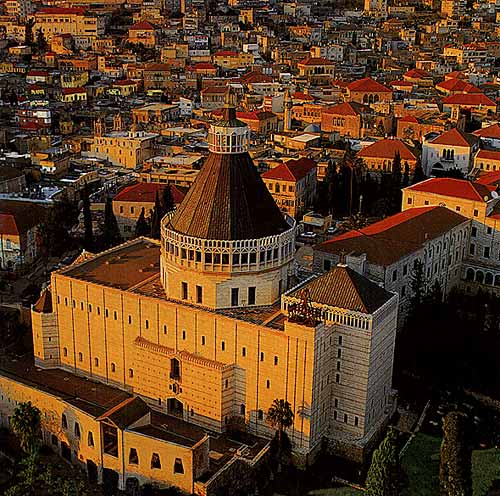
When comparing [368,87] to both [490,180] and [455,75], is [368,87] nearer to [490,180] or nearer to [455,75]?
[455,75]

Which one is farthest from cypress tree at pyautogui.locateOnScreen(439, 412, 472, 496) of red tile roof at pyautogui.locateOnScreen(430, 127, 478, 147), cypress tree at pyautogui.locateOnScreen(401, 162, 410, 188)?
red tile roof at pyautogui.locateOnScreen(430, 127, 478, 147)

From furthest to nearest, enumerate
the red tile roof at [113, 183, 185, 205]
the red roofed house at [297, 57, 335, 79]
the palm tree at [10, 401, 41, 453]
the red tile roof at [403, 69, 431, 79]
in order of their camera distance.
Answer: the red roofed house at [297, 57, 335, 79] < the red tile roof at [403, 69, 431, 79] < the red tile roof at [113, 183, 185, 205] < the palm tree at [10, 401, 41, 453]

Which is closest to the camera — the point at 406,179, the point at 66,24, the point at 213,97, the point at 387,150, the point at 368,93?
the point at 406,179

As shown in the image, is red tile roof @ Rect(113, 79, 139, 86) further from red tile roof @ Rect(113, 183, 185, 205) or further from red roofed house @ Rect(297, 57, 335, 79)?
red tile roof @ Rect(113, 183, 185, 205)

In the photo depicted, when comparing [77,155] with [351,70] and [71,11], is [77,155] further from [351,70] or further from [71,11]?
[71,11]

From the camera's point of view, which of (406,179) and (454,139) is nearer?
(406,179)

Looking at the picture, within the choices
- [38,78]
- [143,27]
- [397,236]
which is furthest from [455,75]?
[397,236]
